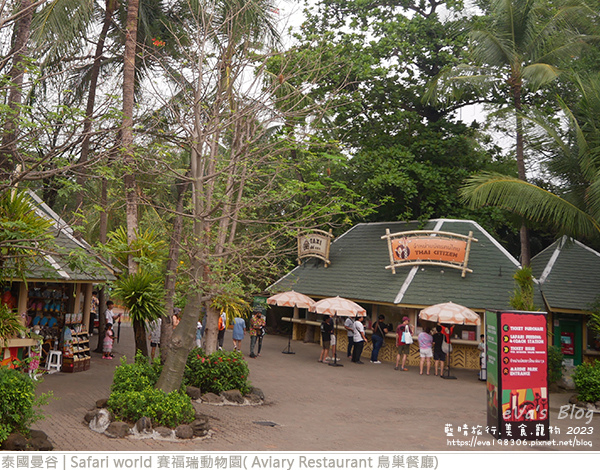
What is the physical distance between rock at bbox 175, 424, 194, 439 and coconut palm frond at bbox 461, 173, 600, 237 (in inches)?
377

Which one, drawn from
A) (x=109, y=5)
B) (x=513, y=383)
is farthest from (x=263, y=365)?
(x=109, y=5)

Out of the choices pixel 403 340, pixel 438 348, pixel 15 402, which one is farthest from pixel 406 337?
pixel 15 402

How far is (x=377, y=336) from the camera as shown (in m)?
19.2

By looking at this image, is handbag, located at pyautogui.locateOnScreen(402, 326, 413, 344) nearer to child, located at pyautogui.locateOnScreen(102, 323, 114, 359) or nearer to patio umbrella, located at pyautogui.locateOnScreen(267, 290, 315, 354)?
patio umbrella, located at pyautogui.locateOnScreen(267, 290, 315, 354)

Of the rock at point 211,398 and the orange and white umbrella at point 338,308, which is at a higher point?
the orange and white umbrella at point 338,308

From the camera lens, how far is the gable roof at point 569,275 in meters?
17.8

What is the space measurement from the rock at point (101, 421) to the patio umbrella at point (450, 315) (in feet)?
33.7

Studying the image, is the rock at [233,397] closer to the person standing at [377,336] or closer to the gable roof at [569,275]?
the person standing at [377,336]

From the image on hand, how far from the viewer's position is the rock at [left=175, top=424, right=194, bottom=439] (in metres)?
8.83

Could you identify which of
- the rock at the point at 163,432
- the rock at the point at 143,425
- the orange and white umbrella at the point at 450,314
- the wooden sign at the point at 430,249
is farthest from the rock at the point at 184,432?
the wooden sign at the point at 430,249

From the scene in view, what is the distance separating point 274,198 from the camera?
10930 mm

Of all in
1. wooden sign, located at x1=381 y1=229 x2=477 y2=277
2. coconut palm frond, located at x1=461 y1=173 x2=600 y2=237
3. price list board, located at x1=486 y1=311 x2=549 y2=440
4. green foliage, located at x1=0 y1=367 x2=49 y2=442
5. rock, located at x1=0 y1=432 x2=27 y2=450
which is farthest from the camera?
wooden sign, located at x1=381 y1=229 x2=477 y2=277

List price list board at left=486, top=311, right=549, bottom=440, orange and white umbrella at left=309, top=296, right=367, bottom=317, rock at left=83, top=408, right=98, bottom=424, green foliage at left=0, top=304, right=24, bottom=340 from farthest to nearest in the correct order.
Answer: orange and white umbrella at left=309, top=296, right=367, bottom=317
green foliage at left=0, top=304, right=24, bottom=340
price list board at left=486, top=311, right=549, bottom=440
rock at left=83, top=408, right=98, bottom=424

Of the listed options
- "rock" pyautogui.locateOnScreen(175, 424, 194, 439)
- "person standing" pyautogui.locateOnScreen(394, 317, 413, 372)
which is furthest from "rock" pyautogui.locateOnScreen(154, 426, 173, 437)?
"person standing" pyautogui.locateOnScreen(394, 317, 413, 372)
